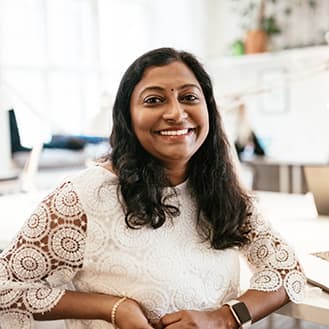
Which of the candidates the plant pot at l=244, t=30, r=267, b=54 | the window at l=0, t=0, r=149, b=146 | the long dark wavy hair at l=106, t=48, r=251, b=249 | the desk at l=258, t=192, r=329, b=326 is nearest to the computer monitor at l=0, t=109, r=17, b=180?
the window at l=0, t=0, r=149, b=146

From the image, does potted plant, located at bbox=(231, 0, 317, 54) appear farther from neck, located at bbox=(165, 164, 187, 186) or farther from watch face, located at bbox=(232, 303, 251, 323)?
watch face, located at bbox=(232, 303, 251, 323)

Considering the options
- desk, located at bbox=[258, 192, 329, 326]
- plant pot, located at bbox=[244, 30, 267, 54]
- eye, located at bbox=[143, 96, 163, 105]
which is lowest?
desk, located at bbox=[258, 192, 329, 326]

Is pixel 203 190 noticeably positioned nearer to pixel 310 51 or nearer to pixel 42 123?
pixel 42 123

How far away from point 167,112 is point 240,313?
42 centimetres

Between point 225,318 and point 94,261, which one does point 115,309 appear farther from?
point 225,318

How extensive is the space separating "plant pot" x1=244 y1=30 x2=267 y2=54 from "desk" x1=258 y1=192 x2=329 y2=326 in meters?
3.86

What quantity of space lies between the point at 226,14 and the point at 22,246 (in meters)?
5.88

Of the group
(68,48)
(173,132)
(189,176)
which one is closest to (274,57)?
(68,48)

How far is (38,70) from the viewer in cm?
543

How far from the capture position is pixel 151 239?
1041mm

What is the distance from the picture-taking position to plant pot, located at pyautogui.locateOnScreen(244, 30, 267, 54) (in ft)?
19.5

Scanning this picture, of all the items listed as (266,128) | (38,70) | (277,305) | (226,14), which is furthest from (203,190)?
(226,14)

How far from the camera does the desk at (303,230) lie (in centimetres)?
106

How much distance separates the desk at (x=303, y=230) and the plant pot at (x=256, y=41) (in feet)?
12.7
